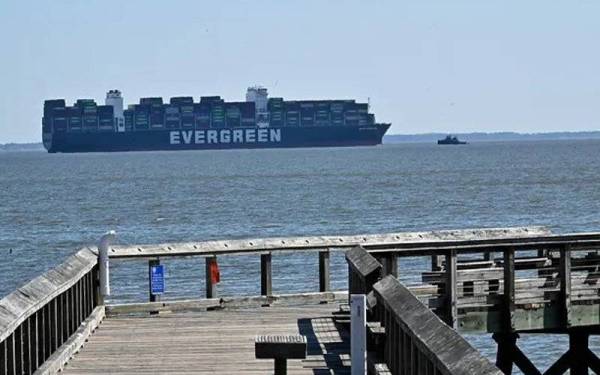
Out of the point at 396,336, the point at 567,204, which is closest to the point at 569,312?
the point at 396,336

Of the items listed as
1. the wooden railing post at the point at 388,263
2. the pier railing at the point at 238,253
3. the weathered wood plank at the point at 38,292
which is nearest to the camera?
the weathered wood plank at the point at 38,292

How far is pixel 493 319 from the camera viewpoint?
14211mm

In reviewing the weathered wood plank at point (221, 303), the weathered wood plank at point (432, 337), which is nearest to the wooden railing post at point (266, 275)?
the weathered wood plank at point (221, 303)

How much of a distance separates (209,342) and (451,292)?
2622 mm

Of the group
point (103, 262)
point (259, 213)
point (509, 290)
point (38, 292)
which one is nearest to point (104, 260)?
point (103, 262)

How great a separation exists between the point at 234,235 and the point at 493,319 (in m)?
36.5

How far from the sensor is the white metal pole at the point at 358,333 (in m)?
9.45

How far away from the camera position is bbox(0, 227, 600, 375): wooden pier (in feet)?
31.2

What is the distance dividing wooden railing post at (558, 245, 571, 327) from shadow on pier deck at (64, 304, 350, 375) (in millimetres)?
2236

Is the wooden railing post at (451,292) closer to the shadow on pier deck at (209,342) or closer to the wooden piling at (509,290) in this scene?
the wooden piling at (509,290)

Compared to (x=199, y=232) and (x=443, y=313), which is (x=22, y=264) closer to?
(x=199, y=232)

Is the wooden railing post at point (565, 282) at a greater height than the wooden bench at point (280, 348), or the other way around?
the wooden bench at point (280, 348)

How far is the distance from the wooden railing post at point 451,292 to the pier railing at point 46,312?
3.25 m

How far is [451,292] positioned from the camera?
13547mm
